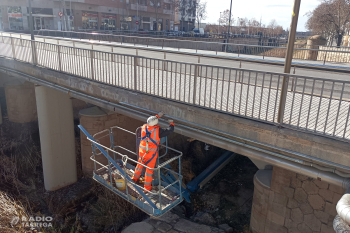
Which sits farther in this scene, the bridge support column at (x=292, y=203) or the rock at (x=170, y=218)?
the rock at (x=170, y=218)

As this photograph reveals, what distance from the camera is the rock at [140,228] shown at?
977cm

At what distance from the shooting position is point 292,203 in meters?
7.77

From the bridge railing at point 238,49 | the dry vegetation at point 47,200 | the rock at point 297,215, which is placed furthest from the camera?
the bridge railing at point 238,49

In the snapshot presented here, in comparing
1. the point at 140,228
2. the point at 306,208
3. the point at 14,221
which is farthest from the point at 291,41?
the point at 14,221

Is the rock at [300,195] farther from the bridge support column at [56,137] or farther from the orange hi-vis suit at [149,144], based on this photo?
the bridge support column at [56,137]

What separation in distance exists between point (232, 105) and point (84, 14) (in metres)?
55.1

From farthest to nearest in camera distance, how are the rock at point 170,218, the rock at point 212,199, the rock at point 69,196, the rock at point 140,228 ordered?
1. the rock at point 69,196
2. the rock at point 212,199
3. the rock at point 170,218
4. the rock at point 140,228

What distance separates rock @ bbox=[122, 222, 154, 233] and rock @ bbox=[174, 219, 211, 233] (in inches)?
34.2

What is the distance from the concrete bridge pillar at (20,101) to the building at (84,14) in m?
26.4

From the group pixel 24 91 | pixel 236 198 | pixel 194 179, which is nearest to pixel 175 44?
pixel 24 91

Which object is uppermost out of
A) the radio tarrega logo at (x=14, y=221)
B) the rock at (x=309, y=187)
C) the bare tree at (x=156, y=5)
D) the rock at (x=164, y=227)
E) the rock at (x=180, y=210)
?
the bare tree at (x=156, y=5)

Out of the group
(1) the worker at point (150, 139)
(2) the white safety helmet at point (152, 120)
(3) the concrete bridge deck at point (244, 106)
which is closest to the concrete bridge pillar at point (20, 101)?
(3) the concrete bridge deck at point (244, 106)

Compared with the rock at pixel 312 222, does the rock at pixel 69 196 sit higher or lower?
lower

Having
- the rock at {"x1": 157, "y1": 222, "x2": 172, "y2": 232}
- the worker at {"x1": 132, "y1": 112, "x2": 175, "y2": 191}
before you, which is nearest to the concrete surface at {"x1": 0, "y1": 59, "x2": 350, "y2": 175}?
the worker at {"x1": 132, "y1": 112, "x2": 175, "y2": 191}
